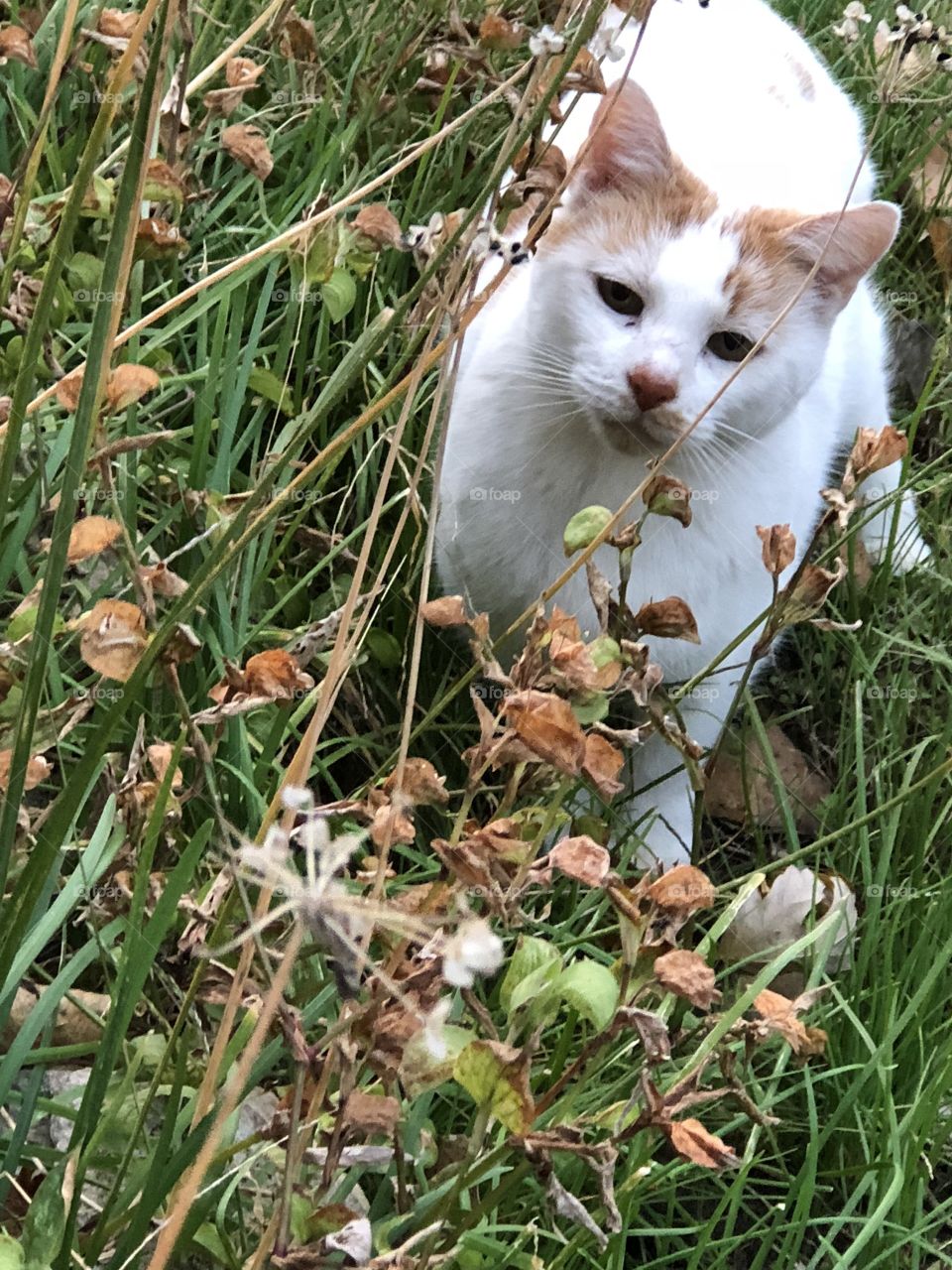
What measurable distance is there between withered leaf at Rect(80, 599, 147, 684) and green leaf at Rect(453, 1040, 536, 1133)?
274 mm

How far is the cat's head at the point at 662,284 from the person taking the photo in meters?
1.36

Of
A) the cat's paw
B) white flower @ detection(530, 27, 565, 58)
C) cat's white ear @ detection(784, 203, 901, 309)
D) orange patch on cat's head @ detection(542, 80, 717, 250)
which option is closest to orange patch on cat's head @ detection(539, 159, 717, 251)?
orange patch on cat's head @ detection(542, 80, 717, 250)

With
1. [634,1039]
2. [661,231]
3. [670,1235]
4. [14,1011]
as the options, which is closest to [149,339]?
[661,231]

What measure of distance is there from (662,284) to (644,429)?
14 centimetres

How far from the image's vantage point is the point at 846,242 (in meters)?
1.43

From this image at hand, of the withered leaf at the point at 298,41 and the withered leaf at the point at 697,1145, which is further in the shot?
the withered leaf at the point at 298,41

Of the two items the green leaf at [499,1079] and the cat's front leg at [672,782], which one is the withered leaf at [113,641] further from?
the cat's front leg at [672,782]

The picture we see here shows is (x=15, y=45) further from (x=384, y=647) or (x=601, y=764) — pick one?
(x=601, y=764)

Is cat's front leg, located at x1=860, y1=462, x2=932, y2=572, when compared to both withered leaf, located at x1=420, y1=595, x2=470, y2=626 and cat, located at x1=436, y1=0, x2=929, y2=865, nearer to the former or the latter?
cat, located at x1=436, y1=0, x2=929, y2=865

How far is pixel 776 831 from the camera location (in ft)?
5.65

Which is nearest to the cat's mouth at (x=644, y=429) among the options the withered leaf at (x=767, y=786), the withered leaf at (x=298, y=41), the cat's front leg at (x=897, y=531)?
the withered leaf at (x=767, y=786)

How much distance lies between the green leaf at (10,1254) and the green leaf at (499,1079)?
238 mm

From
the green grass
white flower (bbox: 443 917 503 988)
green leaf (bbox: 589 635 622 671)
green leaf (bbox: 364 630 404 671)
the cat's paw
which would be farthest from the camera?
the cat's paw

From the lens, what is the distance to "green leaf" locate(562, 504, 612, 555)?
92cm
